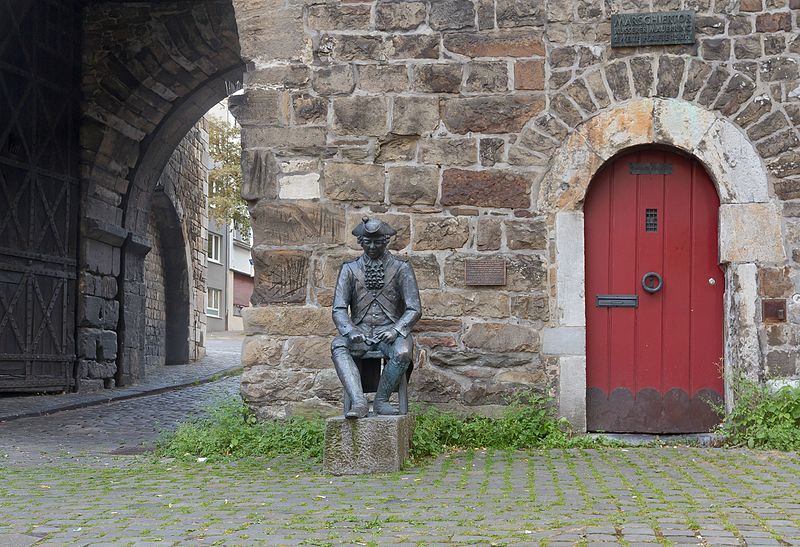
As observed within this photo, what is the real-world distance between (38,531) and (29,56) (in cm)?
878

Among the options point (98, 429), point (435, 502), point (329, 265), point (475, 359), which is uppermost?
point (329, 265)

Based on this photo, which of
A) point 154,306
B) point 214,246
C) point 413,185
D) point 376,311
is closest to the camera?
point 376,311

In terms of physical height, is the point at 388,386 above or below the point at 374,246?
below

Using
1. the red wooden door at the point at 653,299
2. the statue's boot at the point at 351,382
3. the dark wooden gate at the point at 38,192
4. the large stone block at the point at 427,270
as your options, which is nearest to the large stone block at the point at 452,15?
the red wooden door at the point at 653,299

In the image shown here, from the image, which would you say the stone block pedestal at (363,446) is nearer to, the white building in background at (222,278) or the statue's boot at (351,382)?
the statue's boot at (351,382)

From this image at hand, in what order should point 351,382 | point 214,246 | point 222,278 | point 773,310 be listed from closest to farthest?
point 351,382
point 773,310
point 214,246
point 222,278

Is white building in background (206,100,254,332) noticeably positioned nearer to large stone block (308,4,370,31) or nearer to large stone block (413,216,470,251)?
large stone block (308,4,370,31)

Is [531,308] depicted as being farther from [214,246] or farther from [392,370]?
[214,246]

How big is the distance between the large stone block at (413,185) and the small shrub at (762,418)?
242 centimetres

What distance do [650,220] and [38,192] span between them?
25.4ft

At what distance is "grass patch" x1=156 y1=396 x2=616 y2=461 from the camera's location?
267 inches

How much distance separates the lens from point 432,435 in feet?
21.8

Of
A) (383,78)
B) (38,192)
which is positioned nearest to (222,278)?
(38,192)

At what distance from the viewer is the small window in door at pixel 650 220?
7.26m
